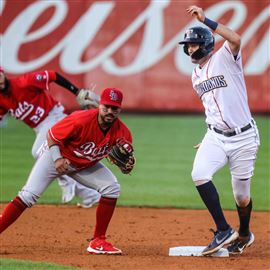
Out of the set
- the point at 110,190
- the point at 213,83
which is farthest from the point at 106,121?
the point at 213,83

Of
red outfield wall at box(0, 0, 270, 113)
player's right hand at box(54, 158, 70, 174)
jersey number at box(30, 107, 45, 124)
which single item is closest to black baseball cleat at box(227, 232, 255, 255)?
player's right hand at box(54, 158, 70, 174)

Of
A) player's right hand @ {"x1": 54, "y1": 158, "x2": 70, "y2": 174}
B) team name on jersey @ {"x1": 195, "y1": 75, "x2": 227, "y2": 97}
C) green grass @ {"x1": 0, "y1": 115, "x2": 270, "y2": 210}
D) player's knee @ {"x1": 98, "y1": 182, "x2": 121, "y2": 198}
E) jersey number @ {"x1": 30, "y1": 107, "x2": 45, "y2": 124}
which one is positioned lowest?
green grass @ {"x1": 0, "y1": 115, "x2": 270, "y2": 210}

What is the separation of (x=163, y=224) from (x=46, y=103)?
2.09m

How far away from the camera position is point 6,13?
19656mm

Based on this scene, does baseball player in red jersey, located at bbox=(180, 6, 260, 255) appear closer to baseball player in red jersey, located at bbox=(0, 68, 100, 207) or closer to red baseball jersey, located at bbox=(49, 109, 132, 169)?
red baseball jersey, located at bbox=(49, 109, 132, 169)

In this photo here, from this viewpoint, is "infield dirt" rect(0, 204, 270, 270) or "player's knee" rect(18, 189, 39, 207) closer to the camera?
"infield dirt" rect(0, 204, 270, 270)

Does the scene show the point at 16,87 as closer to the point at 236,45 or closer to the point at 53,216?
the point at 53,216

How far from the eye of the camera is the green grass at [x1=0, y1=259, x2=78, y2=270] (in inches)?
276

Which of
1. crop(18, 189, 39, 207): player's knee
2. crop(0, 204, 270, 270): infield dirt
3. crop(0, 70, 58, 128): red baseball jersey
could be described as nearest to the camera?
crop(0, 204, 270, 270): infield dirt

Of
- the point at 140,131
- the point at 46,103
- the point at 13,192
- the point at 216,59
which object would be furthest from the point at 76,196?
the point at 140,131

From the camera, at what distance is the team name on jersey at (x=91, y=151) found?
771 centimetres

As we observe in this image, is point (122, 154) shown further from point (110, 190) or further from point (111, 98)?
point (111, 98)

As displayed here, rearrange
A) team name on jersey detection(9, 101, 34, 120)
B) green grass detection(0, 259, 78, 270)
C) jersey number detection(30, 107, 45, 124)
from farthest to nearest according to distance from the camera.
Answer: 1. jersey number detection(30, 107, 45, 124)
2. team name on jersey detection(9, 101, 34, 120)
3. green grass detection(0, 259, 78, 270)

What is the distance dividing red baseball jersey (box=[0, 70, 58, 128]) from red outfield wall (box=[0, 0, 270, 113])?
362 inches
